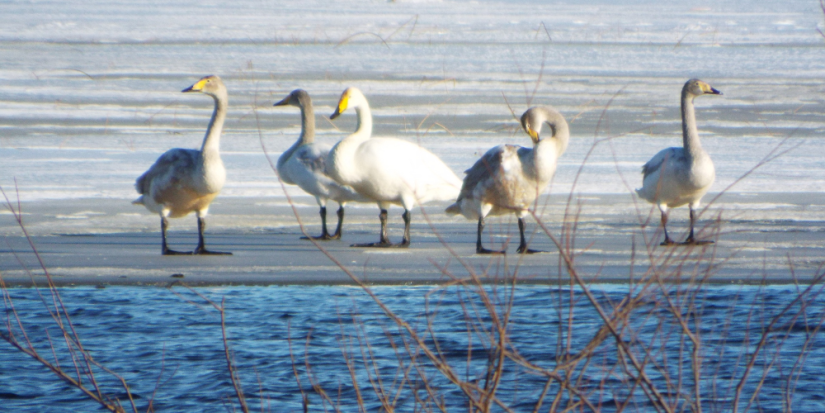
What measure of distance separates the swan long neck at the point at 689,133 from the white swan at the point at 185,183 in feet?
11.4

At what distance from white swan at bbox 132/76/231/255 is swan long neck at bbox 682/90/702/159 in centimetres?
347

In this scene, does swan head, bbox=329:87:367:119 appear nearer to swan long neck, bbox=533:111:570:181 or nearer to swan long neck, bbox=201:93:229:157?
swan long neck, bbox=201:93:229:157

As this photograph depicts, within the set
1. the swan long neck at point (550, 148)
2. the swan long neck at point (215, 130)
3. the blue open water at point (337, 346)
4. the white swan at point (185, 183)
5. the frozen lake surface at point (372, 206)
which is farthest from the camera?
the swan long neck at point (215, 130)

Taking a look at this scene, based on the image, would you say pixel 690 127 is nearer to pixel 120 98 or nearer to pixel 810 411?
pixel 810 411

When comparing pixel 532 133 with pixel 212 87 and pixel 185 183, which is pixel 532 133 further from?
pixel 212 87

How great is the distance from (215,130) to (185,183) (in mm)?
575

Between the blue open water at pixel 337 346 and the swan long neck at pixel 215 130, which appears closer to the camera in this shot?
the blue open water at pixel 337 346

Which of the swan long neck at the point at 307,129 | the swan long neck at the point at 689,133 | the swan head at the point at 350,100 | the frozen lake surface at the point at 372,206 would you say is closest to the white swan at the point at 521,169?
the frozen lake surface at the point at 372,206

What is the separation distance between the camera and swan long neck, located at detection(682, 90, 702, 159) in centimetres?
799

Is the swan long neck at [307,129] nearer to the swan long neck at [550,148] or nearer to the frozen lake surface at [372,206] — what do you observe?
the frozen lake surface at [372,206]

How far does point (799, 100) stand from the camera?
19.2 meters

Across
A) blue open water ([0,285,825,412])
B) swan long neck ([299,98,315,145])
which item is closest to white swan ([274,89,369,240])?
swan long neck ([299,98,315,145])

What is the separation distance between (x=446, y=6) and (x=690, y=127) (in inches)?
1840

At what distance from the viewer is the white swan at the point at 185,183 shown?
746 cm
